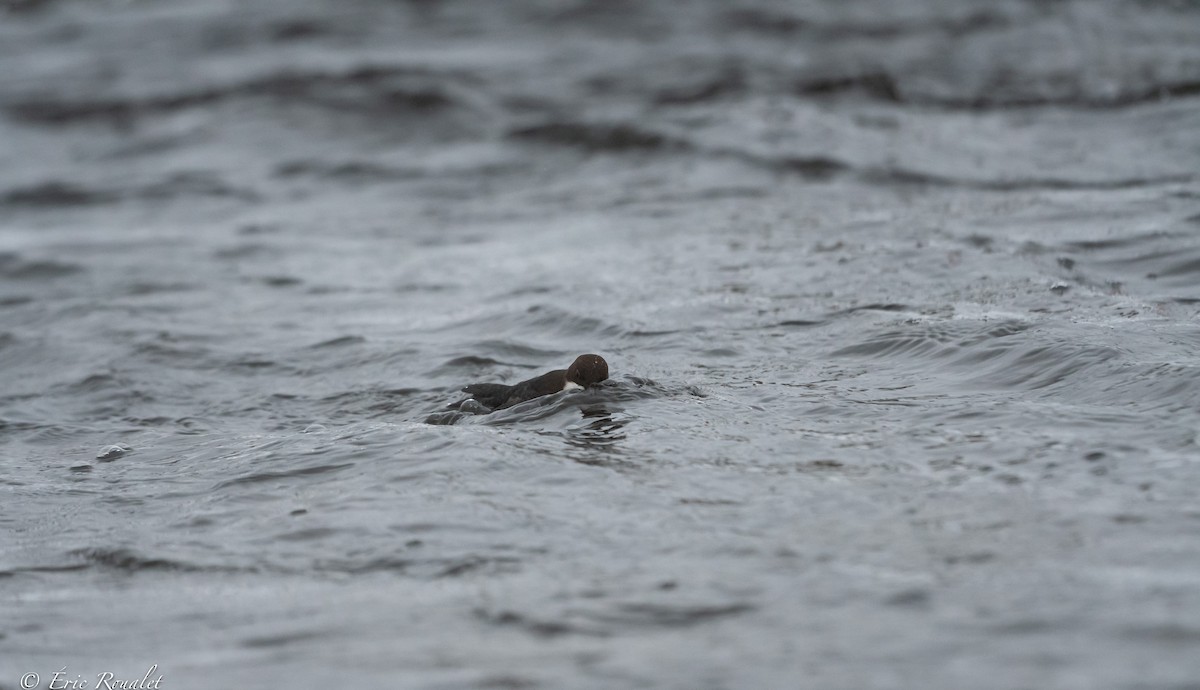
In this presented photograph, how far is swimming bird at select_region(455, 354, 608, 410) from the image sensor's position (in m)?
6.59

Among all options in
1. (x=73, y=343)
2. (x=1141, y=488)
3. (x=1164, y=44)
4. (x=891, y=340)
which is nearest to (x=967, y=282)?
(x=891, y=340)

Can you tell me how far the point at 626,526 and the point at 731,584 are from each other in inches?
27.1

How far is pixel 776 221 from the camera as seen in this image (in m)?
10.8

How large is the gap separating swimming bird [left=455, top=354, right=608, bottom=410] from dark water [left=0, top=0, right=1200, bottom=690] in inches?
5.5

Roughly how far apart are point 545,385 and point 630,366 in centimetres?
77

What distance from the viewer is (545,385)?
22.1ft

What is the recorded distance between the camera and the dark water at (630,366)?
13.8 ft

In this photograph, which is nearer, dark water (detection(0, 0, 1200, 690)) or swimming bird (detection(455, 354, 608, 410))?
dark water (detection(0, 0, 1200, 690))

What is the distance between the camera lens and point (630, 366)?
7371mm

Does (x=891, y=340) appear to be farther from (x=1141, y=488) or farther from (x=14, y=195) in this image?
(x=14, y=195)

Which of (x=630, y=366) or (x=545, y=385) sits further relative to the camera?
(x=630, y=366)

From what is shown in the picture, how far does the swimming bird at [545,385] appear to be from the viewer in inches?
259

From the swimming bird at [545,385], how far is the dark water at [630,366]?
0.46 feet

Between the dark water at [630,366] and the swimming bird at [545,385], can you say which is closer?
the dark water at [630,366]
